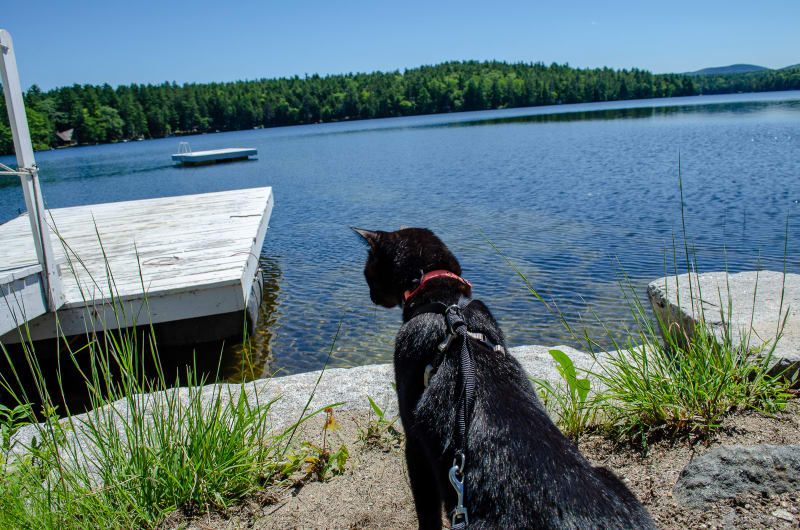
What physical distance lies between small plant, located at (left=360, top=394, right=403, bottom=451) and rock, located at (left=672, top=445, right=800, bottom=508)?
1543 mm

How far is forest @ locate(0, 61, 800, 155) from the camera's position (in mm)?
96500

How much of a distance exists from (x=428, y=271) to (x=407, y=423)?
80 cm

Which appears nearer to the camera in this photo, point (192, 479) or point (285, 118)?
point (192, 479)

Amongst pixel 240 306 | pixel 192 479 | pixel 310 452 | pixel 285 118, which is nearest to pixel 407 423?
pixel 310 452

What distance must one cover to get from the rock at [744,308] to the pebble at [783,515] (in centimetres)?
101

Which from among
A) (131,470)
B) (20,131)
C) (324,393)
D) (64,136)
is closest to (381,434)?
(324,393)

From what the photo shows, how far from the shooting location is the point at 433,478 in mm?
2229

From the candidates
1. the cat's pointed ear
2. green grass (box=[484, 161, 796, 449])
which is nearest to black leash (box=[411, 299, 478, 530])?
green grass (box=[484, 161, 796, 449])

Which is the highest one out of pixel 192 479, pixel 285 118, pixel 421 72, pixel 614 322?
pixel 421 72

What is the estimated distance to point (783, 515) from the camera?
1.89 meters

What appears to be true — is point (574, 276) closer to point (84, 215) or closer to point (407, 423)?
point (407, 423)

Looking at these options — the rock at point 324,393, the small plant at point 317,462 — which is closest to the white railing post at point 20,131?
the rock at point 324,393

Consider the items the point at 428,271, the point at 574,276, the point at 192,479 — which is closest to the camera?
the point at 192,479

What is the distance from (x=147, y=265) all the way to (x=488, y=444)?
6068 mm
